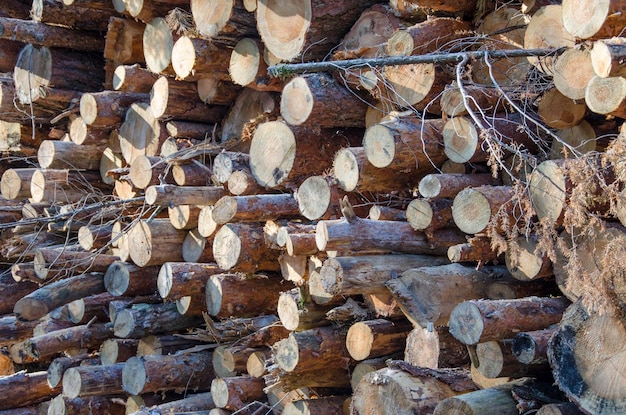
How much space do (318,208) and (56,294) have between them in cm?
282

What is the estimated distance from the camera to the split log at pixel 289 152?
491 centimetres

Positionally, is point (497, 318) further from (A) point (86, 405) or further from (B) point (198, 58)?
(A) point (86, 405)

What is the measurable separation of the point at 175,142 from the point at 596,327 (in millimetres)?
3615

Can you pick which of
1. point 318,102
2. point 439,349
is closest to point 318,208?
point 318,102

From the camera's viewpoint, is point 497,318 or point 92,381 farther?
point 92,381

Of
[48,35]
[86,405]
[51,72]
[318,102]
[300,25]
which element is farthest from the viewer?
[51,72]

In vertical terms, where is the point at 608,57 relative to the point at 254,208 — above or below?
above

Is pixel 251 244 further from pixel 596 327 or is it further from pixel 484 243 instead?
pixel 596 327

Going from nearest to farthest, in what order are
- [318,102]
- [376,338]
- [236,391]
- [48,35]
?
[376,338] < [318,102] < [236,391] < [48,35]

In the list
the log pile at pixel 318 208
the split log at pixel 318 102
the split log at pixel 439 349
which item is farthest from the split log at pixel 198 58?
the split log at pixel 439 349

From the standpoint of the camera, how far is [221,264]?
16.6 feet

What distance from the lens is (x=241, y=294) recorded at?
5.30 m

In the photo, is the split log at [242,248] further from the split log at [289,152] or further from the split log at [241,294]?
the split log at [289,152]

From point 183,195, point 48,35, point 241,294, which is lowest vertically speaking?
point 241,294
